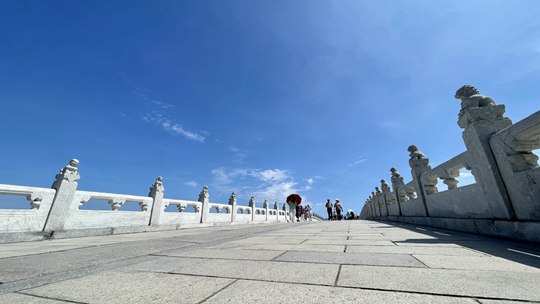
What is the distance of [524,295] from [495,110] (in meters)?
4.15

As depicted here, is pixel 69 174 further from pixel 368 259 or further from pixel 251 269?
pixel 368 259

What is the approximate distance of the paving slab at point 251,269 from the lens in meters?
1.58

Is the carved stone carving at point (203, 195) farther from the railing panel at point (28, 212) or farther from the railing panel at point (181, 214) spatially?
the railing panel at point (28, 212)

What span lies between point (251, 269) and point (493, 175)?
4336mm

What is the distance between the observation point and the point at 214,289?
4.53ft

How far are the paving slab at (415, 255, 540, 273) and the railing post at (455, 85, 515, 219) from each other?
7.47ft

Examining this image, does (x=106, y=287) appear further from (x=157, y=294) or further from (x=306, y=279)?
(x=306, y=279)

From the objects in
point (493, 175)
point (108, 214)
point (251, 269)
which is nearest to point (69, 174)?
point (108, 214)

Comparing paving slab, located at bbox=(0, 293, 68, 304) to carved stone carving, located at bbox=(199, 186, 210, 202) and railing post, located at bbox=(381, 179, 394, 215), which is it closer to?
carved stone carving, located at bbox=(199, 186, 210, 202)

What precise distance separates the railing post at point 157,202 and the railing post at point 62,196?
2.88 m

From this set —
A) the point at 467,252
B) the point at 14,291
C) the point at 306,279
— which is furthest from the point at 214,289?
the point at 467,252

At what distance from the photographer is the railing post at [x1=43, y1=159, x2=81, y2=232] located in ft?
18.9

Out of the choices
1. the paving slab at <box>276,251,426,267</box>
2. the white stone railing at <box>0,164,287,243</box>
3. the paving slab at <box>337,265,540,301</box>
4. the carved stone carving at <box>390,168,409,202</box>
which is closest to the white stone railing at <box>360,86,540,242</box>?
the paving slab at <box>276,251,426,267</box>

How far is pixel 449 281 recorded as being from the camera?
55.6 inches
